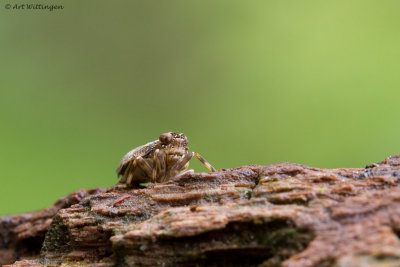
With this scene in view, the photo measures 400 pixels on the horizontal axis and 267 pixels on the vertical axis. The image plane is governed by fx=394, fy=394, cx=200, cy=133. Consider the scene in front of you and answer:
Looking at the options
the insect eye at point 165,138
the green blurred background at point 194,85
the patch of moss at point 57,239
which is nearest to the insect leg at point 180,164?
the insect eye at point 165,138

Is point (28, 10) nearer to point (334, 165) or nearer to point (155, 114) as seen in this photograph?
point (155, 114)

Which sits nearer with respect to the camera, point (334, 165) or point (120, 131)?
point (334, 165)

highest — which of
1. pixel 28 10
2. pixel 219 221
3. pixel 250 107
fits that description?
pixel 28 10

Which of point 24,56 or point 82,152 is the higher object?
point 24,56

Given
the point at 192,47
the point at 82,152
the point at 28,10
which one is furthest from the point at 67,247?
the point at 28,10

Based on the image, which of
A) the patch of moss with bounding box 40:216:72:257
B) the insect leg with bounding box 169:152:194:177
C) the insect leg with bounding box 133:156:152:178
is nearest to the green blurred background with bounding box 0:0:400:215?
the insect leg with bounding box 169:152:194:177

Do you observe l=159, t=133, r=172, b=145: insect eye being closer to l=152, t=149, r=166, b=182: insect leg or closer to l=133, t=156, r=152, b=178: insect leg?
l=152, t=149, r=166, b=182: insect leg
